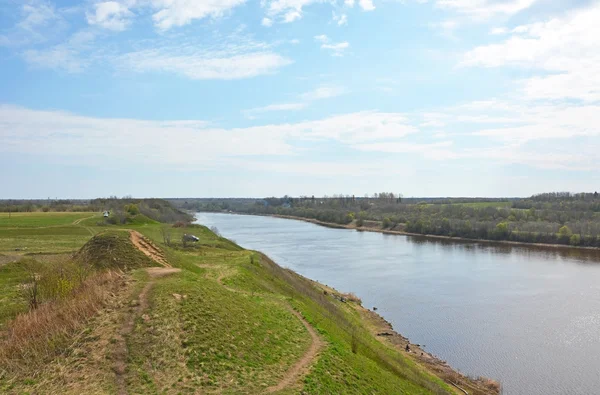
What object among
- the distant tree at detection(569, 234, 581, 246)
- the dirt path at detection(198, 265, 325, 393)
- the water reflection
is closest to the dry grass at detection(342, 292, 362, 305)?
the dirt path at detection(198, 265, 325, 393)

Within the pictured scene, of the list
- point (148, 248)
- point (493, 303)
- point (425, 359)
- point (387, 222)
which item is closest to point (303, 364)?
point (148, 248)

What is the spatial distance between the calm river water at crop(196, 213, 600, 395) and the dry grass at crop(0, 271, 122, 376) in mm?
18459

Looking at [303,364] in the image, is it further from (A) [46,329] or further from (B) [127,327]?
(A) [46,329]

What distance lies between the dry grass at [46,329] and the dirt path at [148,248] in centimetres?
527

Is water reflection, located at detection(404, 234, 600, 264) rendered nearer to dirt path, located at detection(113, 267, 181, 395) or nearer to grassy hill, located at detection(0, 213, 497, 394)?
grassy hill, located at detection(0, 213, 497, 394)

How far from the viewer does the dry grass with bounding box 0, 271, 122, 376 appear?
10.2 m

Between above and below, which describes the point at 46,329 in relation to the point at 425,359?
above

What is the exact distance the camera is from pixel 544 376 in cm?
2180

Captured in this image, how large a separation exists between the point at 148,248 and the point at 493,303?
27.2 meters

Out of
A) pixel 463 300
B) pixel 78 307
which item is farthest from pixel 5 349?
pixel 463 300

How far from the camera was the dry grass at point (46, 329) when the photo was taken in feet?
33.3

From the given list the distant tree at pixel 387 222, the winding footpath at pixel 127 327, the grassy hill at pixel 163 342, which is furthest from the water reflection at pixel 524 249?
the winding footpath at pixel 127 327

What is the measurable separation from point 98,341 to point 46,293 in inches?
167

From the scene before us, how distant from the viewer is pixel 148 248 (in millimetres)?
19562
